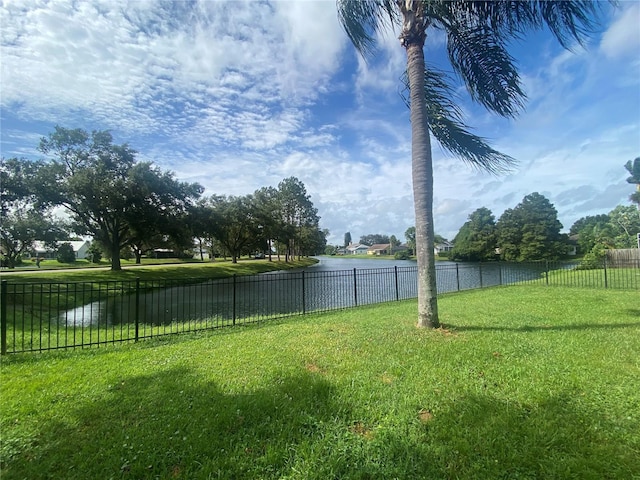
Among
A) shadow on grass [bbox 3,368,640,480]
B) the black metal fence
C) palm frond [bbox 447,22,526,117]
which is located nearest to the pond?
the black metal fence

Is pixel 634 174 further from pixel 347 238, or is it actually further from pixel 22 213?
pixel 347 238

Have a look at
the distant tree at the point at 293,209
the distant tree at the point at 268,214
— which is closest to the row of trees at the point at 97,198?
the distant tree at the point at 268,214

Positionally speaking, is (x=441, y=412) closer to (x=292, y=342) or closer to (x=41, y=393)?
(x=292, y=342)

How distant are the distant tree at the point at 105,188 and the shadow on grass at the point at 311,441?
62.4 feet

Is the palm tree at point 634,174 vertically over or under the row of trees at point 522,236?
over

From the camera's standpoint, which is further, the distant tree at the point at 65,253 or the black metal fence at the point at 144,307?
the distant tree at the point at 65,253

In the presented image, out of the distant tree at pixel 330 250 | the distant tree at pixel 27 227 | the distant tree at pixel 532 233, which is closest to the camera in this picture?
the distant tree at pixel 27 227

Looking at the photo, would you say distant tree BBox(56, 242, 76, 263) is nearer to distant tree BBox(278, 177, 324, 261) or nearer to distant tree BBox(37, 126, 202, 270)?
distant tree BBox(37, 126, 202, 270)

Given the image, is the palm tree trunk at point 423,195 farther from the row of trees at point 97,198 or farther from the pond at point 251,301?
the row of trees at point 97,198

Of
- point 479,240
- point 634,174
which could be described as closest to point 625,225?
point 634,174

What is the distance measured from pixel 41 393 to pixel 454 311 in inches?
278

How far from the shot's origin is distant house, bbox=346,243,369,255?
395 ft

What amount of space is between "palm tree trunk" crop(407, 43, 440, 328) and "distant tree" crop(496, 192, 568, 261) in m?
43.5

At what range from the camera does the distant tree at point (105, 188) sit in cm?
1769
